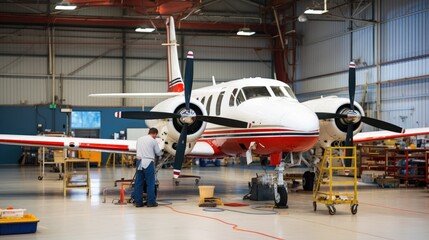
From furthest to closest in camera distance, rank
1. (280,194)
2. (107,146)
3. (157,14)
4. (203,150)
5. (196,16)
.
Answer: (196,16)
(157,14)
(203,150)
(107,146)
(280,194)

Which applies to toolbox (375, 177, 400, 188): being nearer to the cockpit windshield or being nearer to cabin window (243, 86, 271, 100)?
the cockpit windshield

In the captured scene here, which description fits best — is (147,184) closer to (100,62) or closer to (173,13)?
(173,13)

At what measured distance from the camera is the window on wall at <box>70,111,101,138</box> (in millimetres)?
40188

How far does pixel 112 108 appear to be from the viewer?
134 feet

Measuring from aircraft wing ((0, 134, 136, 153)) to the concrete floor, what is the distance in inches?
55.9

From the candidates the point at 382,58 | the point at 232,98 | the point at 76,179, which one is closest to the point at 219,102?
the point at 232,98

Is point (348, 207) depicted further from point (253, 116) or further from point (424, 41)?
point (424, 41)

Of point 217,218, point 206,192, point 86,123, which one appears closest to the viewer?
point 217,218

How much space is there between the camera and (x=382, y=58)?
32125 mm

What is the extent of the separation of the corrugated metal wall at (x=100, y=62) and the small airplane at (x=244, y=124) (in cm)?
2194

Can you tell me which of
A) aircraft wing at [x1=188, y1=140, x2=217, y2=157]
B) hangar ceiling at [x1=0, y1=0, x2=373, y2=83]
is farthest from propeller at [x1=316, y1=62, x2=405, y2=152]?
hangar ceiling at [x1=0, y1=0, x2=373, y2=83]

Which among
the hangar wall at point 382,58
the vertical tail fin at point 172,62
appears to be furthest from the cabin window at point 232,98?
the hangar wall at point 382,58

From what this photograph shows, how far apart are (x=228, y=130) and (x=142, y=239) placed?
25.5ft

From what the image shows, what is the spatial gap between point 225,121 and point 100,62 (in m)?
Answer: 26.2
